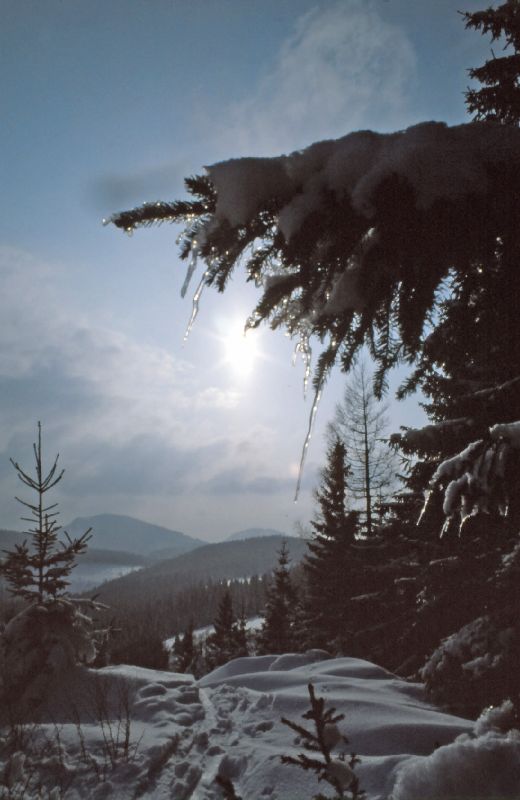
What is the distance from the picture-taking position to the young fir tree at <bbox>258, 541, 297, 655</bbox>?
2430 cm

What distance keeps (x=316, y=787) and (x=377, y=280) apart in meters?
4.88

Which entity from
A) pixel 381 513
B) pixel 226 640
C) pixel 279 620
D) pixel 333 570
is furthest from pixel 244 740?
pixel 226 640

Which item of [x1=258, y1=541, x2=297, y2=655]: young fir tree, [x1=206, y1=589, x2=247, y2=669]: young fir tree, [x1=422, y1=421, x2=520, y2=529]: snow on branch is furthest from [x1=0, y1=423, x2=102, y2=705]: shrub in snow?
[x1=206, y1=589, x2=247, y2=669]: young fir tree

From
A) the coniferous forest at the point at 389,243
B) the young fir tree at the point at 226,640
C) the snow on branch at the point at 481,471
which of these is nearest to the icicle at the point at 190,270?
the coniferous forest at the point at 389,243

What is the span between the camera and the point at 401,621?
12023 millimetres

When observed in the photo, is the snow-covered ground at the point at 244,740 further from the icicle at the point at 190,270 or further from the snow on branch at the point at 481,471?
the icicle at the point at 190,270

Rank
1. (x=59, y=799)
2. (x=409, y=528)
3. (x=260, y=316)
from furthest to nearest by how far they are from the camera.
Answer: (x=409, y=528) < (x=59, y=799) < (x=260, y=316)

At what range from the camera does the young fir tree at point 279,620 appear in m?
24.3

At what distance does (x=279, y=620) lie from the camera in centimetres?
2548

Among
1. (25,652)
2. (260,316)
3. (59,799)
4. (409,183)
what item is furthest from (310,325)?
(25,652)

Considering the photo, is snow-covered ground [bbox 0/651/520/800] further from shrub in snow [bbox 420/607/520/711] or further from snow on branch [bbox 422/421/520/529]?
snow on branch [bbox 422/421/520/529]

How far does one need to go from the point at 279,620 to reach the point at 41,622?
19.0 metres

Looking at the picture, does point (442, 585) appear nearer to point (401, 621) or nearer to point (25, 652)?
point (401, 621)

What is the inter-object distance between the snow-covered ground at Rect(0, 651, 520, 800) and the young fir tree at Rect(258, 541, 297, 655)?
1629 centimetres
